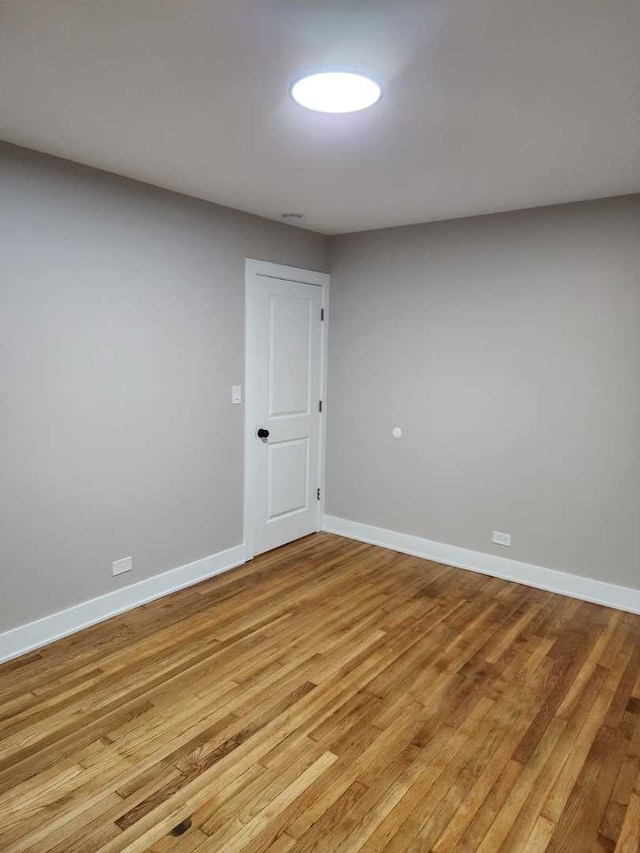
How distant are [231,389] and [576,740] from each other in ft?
Answer: 9.17

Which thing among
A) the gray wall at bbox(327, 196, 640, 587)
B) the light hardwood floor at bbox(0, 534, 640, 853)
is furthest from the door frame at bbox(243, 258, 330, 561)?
the light hardwood floor at bbox(0, 534, 640, 853)

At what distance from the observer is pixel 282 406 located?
4.30m

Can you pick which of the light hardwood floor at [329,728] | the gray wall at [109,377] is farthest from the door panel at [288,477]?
the light hardwood floor at [329,728]

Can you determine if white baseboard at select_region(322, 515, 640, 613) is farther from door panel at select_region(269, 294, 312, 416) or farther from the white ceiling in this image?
the white ceiling

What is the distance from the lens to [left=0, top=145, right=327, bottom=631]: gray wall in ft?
8.81

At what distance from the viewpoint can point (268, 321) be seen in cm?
408

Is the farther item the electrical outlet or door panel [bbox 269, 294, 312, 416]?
door panel [bbox 269, 294, 312, 416]

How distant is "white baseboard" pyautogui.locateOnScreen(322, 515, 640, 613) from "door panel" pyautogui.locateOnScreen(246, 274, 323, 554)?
43 cm

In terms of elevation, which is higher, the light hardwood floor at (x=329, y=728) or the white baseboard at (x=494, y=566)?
the white baseboard at (x=494, y=566)

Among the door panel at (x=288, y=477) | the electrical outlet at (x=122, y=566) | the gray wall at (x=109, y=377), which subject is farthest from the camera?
the door panel at (x=288, y=477)

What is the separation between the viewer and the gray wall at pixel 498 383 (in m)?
3.36

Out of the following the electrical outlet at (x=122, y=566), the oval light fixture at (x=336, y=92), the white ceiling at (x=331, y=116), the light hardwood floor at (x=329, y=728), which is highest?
the white ceiling at (x=331, y=116)

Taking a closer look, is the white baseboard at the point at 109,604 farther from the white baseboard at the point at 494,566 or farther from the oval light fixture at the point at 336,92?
the oval light fixture at the point at 336,92

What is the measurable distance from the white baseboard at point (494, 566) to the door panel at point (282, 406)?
1.41 ft
